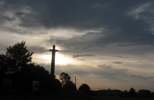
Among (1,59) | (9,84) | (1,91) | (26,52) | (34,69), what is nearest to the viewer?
(1,91)

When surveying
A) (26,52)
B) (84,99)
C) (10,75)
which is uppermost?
(26,52)

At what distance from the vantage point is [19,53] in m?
100

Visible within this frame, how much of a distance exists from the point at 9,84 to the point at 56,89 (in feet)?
34.1

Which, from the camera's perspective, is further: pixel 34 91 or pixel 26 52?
pixel 26 52

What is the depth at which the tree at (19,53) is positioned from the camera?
95.8 m

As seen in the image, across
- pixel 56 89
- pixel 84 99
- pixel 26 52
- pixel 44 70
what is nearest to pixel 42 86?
pixel 56 89

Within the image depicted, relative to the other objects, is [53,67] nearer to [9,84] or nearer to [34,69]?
[34,69]

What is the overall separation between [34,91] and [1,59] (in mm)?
9639

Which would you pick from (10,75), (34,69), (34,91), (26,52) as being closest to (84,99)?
Answer: (34,91)

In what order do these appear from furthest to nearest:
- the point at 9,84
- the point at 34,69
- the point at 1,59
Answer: the point at 34,69
the point at 1,59
the point at 9,84

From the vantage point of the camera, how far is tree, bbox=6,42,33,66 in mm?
95769

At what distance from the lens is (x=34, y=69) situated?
3059 inches

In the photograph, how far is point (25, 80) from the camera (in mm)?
68062

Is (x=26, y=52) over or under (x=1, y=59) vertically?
over
